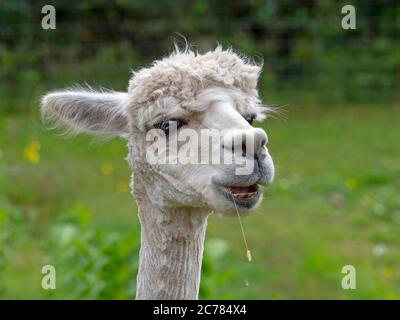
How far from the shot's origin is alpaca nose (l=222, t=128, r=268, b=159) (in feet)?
9.73

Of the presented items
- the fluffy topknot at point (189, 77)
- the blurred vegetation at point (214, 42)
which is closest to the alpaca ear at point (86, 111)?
the fluffy topknot at point (189, 77)

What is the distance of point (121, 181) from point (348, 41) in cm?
368

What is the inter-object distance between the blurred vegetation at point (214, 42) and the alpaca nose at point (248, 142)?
7.47m

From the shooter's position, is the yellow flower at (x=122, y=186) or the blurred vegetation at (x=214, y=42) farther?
the blurred vegetation at (x=214, y=42)

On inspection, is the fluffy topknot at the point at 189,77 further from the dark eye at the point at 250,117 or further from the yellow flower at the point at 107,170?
the yellow flower at the point at 107,170

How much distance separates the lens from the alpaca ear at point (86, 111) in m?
3.53

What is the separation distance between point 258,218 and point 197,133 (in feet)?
15.6

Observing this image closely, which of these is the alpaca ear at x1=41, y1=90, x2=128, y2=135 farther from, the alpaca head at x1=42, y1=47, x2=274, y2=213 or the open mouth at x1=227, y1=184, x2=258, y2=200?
the open mouth at x1=227, y1=184, x2=258, y2=200

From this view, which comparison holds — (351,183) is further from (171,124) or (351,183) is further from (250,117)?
(171,124)

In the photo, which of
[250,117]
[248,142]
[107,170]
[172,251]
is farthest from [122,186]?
[248,142]

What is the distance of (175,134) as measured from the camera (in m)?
3.21

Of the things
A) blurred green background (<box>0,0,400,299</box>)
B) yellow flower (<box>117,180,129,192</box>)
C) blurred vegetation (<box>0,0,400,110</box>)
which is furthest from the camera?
blurred vegetation (<box>0,0,400,110</box>)

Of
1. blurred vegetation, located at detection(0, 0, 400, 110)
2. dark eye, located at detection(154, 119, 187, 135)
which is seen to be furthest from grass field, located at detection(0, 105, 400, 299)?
dark eye, located at detection(154, 119, 187, 135)

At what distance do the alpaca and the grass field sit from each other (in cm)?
136
